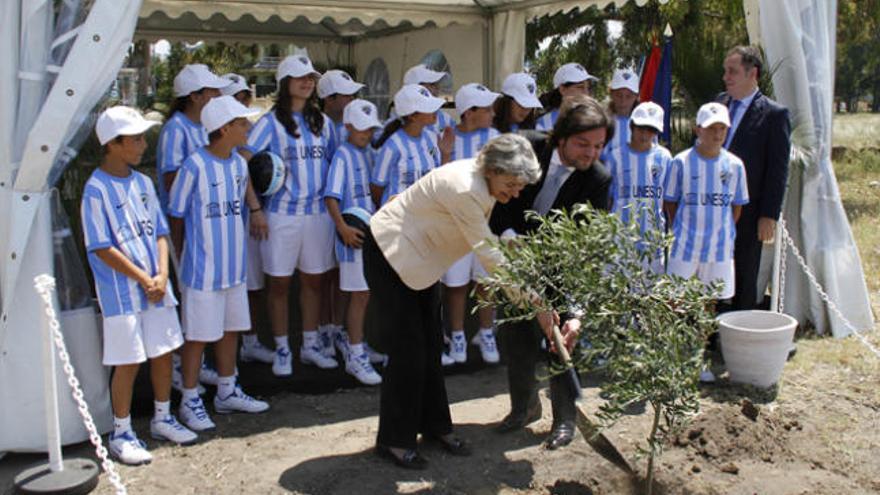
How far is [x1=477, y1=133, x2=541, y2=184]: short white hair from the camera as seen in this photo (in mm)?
3393

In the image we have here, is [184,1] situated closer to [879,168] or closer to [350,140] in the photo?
[350,140]

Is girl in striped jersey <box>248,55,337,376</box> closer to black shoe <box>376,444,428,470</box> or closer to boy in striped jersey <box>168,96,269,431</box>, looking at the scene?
boy in striped jersey <box>168,96,269,431</box>

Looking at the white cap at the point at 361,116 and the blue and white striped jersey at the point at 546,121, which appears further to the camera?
the blue and white striped jersey at the point at 546,121

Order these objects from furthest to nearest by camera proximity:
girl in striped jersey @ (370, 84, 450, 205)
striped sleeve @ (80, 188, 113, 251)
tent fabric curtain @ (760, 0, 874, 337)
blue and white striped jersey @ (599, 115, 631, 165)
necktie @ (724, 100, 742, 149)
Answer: tent fabric curtain @ (760, 0, 874, 337) → necktie @ (724, 100, 742, 149) → blue and white striped jersey @ (599, 115, 631, 165) → girl in striped jersey @ (370, 84, 450, 205) → striped sleeve @ (80, 188, 113, 251)

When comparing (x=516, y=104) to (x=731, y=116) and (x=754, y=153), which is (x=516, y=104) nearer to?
(x=731, y=116)

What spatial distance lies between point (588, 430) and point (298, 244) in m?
2.11

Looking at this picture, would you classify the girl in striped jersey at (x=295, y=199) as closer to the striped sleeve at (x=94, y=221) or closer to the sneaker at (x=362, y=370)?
the sneaker at (x=362, y=370)

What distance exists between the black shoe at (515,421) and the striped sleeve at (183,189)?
75.3 inches

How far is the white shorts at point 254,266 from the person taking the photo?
16.5 ft

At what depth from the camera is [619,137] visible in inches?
213

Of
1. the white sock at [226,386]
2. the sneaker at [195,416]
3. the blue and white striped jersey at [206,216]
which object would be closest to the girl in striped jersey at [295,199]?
the white sock at [226,386]

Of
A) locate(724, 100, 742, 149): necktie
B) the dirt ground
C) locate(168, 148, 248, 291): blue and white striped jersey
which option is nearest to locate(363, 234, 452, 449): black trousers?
the dirt ground

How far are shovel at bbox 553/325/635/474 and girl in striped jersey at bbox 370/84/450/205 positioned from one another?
1.64 meters

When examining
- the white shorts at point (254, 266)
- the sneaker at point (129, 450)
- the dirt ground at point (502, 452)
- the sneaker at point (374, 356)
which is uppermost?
the white shorts at point (254, 266)
